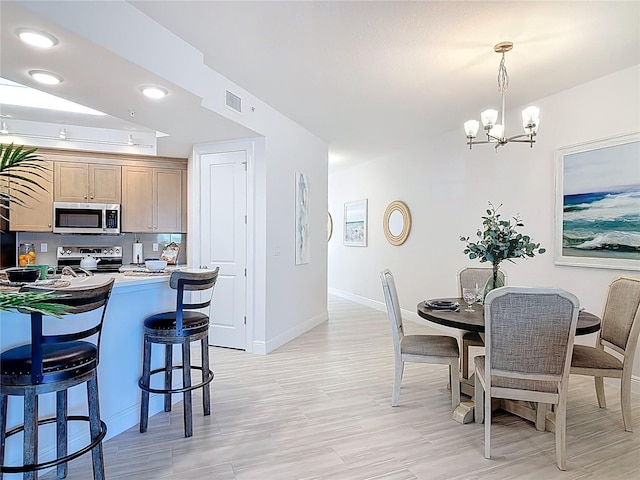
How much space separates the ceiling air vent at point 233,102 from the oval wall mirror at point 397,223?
3556 millimetres

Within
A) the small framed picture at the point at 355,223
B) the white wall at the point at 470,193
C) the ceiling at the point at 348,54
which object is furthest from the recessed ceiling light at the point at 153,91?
the small framed picture at the point at 355,223

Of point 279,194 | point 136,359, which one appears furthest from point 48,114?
point 136,359

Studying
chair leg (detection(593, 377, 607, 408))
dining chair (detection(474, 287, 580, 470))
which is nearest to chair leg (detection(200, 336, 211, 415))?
dining chair (detection(474, 287, 580, 470))

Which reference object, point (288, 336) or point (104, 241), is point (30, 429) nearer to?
point (288, 336)

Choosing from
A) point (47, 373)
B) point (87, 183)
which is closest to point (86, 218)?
point (87, 183)

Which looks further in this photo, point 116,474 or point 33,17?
point 116,474

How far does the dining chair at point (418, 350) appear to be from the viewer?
9.73 feet

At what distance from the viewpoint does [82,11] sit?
2.19 metres

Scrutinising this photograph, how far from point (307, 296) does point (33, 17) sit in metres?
4.47

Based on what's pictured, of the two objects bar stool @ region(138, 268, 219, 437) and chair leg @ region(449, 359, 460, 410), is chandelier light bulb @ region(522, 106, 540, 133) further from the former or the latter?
bar stool @ region(138, 268, 219, 437)

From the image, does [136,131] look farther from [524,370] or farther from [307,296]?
[524,370]

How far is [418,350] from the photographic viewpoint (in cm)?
304

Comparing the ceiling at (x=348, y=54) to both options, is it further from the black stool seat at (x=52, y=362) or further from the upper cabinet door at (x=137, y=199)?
the black stool seat at (x=52, y=362)

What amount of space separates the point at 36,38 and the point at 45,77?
2.02 feet
